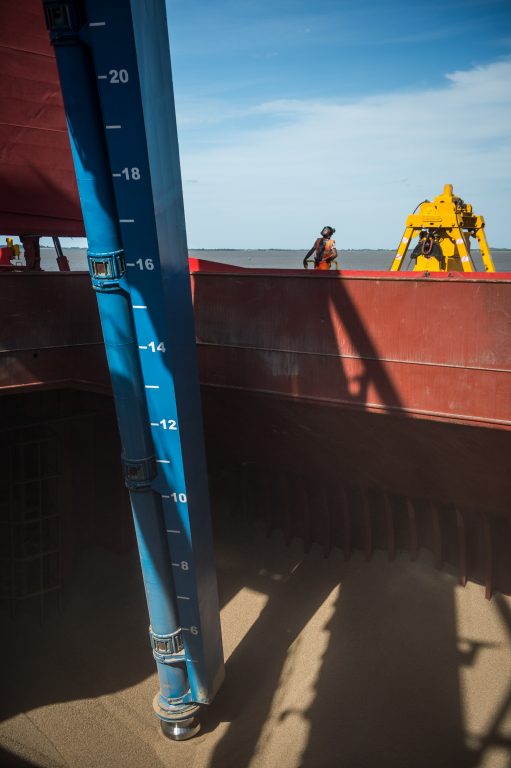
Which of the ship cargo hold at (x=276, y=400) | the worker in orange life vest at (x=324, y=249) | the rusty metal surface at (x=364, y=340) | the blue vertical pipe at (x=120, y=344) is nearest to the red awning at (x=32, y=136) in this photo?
the ship cargo hold at (x=276, y=400)

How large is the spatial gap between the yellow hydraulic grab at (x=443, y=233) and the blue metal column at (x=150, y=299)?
6.47 m

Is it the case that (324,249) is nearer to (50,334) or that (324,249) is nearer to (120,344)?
(50,334)

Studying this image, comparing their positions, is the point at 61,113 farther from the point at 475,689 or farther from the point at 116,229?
the point at 475,689

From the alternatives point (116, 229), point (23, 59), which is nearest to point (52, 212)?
point (23, 59)

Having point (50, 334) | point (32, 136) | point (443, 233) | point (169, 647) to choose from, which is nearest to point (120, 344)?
point (50, 334)

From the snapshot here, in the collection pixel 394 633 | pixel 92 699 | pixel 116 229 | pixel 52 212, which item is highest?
pixel 52 212

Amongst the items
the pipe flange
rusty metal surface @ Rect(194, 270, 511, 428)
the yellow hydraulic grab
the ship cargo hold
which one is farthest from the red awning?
the pipe flange

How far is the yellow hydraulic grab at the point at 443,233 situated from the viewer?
10445 millimetres

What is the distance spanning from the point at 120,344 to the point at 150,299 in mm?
461

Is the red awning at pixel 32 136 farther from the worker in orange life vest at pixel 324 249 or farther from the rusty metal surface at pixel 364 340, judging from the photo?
the worker in orange life vest at pixel 324 249

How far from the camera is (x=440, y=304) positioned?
17.5ft

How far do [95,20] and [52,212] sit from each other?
516cm

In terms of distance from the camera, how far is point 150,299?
4.62 m

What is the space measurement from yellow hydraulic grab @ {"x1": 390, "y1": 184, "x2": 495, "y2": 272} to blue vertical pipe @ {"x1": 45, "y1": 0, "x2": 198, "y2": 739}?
675 centimetres
